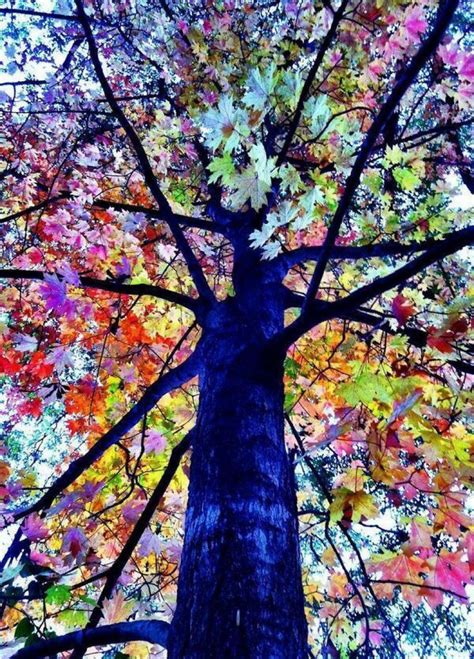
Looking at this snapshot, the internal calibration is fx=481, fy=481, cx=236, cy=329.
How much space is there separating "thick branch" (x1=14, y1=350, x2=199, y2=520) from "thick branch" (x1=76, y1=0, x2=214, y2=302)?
403 millimetres

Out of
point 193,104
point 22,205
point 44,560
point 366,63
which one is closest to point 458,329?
point 44,560

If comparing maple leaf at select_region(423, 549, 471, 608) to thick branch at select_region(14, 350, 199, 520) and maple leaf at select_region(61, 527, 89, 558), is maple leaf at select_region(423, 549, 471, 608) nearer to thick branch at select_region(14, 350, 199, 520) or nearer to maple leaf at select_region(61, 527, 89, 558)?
thick branch at select_region(14, 350, 199, 520)

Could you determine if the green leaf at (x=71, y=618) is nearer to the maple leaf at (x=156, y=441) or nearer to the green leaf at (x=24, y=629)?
the green leaf at (x=24, y=629)

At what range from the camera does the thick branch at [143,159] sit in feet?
6.45

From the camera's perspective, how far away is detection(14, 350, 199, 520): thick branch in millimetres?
2102

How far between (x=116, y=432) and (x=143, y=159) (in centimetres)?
123

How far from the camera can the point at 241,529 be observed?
132 cm

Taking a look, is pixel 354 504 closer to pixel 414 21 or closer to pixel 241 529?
pixel 241 529

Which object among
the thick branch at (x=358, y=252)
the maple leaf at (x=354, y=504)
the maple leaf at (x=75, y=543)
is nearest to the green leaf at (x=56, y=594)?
the maple leaf at (x=75, y=543)

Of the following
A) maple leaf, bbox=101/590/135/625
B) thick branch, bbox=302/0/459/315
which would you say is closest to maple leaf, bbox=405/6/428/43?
thick branch, bbox=302/0/459/315

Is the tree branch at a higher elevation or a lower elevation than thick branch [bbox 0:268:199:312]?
lower

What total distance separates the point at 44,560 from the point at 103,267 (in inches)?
107

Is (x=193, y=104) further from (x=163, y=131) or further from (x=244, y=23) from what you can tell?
(x=244, y=23)

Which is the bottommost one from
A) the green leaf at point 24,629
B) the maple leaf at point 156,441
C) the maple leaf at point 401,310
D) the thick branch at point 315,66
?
the green leaf at point 24,629
